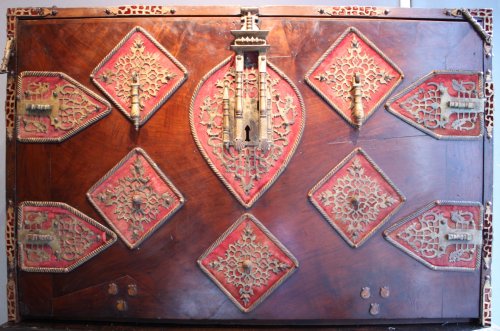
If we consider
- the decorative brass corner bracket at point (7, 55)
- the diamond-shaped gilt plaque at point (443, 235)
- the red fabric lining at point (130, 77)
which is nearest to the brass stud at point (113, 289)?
the red fabric lining at point (130, 77)

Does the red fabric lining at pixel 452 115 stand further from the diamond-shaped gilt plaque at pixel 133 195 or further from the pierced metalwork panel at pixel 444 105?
the diamond-shaped gilt plaque at pixel 133 195

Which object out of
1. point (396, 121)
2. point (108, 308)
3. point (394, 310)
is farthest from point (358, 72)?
point (108, 308)

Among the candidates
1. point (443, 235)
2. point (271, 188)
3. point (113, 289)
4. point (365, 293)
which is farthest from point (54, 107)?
point (443, 235)

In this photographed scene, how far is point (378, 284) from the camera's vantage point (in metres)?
1.73

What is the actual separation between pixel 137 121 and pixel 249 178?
2.13ft

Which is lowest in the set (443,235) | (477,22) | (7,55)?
(443,235)

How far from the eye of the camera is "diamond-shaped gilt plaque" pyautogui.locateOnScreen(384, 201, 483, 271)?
174cm

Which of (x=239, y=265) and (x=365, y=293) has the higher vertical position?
(x=239, y=265)

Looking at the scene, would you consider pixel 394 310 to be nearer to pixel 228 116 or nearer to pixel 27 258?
pixel 228 116

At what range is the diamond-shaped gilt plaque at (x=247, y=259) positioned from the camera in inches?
67.6

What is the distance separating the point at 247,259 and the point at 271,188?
0.39 m

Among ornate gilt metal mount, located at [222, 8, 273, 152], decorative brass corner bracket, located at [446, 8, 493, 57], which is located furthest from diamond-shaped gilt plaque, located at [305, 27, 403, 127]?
decorative brass corner bracket, located at [446, 8, 493, 57]

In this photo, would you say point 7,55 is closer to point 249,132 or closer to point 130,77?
point 130,77

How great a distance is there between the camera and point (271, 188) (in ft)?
5.66
